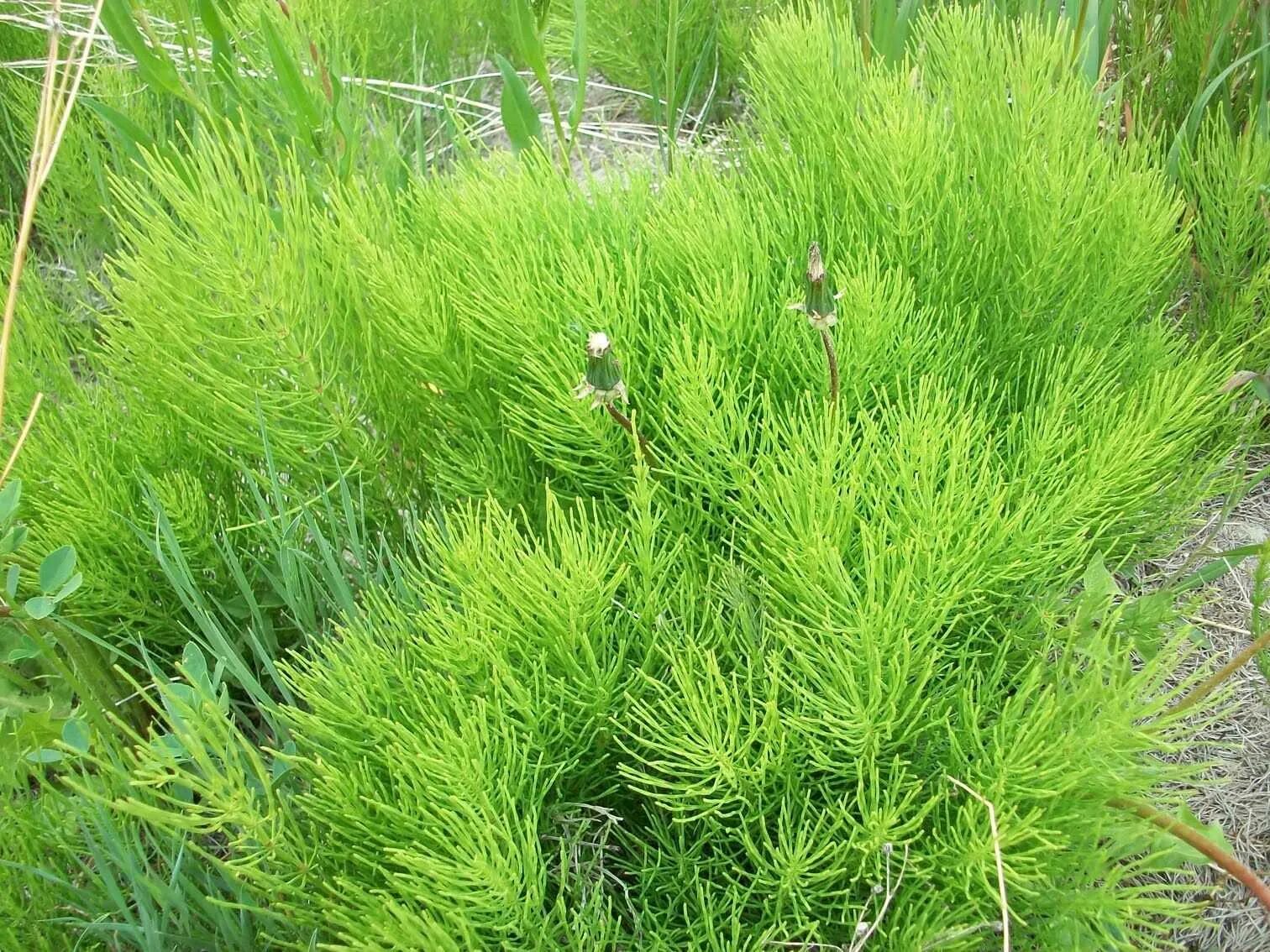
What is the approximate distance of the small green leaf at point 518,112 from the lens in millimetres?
1160

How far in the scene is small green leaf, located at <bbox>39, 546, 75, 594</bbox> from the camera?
0.80 meters

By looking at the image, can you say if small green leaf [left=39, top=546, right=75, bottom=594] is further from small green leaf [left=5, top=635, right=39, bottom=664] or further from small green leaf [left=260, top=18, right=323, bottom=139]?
small green leaf [left=260, top=18, right=323, bottom=139]

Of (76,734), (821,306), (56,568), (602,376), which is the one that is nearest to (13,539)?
(56,568)

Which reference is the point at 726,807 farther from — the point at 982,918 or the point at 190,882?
the point at 190,882

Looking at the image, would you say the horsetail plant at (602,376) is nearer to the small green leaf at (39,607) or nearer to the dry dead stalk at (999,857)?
the dry dead stalk at (999,857)

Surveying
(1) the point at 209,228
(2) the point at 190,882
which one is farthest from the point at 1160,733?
(1) the point at 209,228

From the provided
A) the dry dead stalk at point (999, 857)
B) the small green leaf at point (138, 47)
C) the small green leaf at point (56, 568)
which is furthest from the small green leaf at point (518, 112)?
the dry dead stalk at point (999, 857)

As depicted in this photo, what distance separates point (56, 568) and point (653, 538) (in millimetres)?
504

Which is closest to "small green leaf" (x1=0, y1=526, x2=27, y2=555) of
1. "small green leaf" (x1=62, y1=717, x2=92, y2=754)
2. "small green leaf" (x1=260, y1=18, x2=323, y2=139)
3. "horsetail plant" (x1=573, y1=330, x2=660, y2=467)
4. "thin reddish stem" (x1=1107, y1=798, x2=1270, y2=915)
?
"small green leaf" (x1=62, y1=717, x2=92, y2=754)

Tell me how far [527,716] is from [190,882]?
0.33 metres

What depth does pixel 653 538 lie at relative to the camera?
2.52 ft

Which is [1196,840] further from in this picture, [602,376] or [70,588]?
[70,588]

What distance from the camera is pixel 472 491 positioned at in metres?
0.91

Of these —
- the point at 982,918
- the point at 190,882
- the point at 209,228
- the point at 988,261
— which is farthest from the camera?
the point at 988,261
